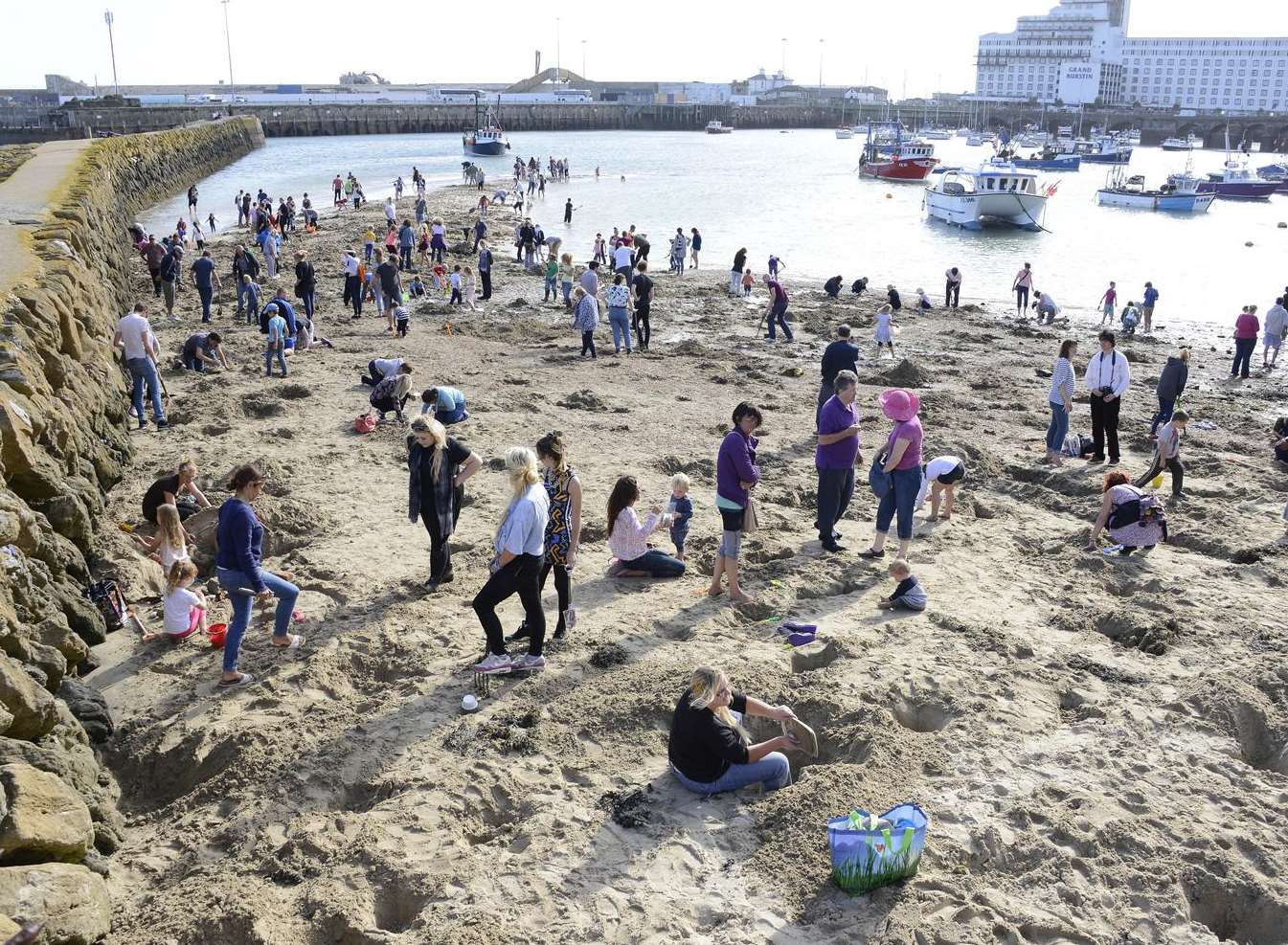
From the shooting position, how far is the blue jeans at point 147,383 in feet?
41.7

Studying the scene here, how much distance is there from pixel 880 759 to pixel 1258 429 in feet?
38.3

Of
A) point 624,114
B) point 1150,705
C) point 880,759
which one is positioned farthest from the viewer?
point 624,114

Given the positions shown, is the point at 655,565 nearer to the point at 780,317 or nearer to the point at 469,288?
the point at 780,317

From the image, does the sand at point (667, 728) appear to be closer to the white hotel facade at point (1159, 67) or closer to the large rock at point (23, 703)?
the large rock at point (23, 703)

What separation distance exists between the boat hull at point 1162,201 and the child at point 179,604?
6072 centimetres

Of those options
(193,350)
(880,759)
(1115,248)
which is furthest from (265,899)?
(1115,248)

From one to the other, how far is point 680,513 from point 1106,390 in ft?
19.9

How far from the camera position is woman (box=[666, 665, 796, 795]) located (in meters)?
5.61

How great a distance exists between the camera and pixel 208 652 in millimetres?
7418

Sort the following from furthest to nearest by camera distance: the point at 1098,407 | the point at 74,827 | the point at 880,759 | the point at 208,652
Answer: the point at 1098,407 < the point at 208,652 < the point at 880,759 < the point at 74,827

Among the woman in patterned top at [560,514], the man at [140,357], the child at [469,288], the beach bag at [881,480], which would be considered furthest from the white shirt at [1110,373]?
the child at [469,288]

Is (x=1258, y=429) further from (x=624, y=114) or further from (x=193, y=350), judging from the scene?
(x=624, y=114)

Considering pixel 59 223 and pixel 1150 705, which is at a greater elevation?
pixel 59 223

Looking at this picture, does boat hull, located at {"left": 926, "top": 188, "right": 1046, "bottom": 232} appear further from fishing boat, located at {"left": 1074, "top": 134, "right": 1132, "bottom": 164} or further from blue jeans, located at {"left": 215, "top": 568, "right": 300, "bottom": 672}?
fishing boat, located at {"left": 1074, "top": 134, "right": 1132, "bottom": 164}
